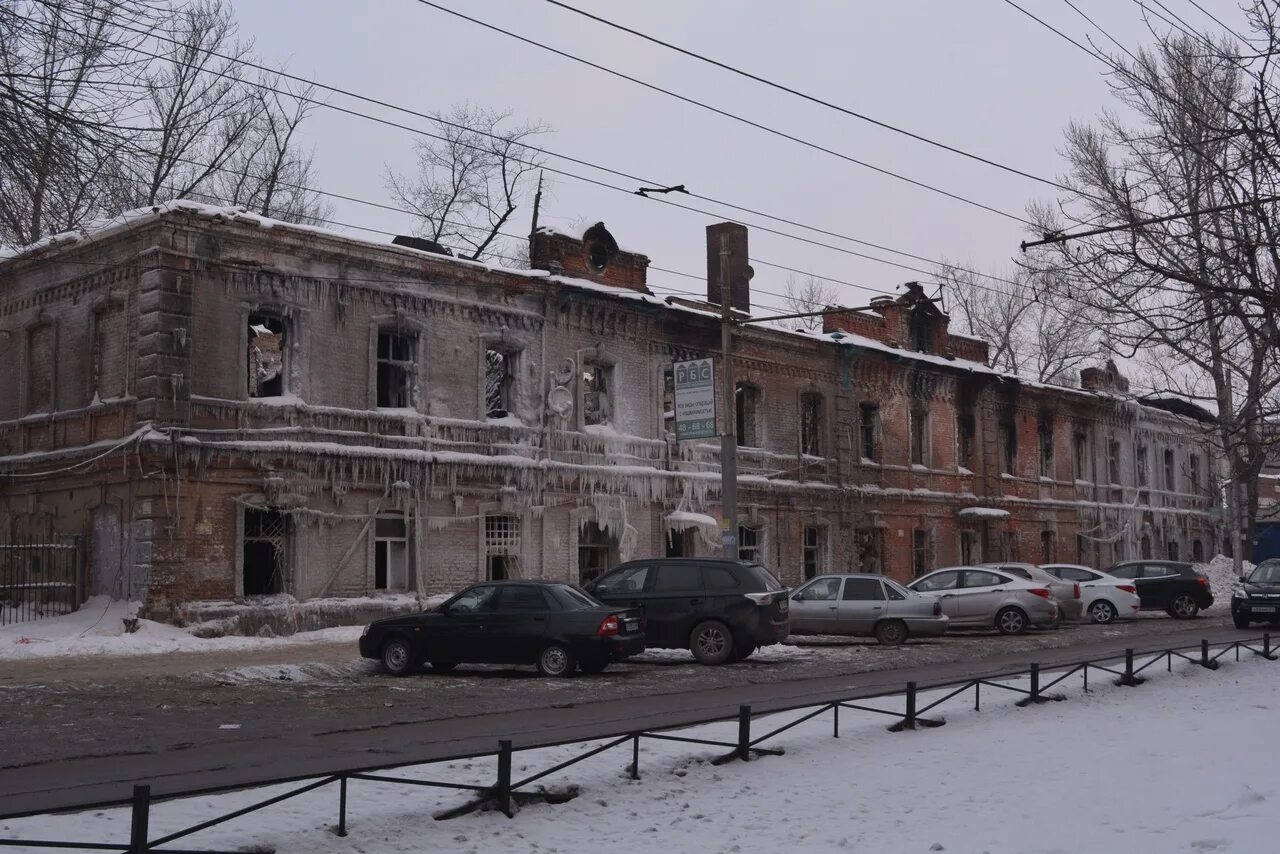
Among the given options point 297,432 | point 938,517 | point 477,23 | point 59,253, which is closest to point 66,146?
point 477,23

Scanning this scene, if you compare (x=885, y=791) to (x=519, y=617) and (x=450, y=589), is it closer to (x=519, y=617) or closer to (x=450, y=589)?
(x=519, y=617)

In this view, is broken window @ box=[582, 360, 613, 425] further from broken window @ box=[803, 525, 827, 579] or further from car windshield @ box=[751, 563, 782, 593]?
car windshield @ box=[751, 563, 782, 593]

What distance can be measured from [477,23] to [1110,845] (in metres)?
12.7

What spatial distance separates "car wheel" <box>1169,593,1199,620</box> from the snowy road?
11039 millimetres

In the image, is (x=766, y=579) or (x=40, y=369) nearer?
(x=766, y=579)

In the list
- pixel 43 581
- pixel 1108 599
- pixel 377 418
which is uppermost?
pixel 377 418

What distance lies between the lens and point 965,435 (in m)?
42.3

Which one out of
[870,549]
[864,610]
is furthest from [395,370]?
[870,549]

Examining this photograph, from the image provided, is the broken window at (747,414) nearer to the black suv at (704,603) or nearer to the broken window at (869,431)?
the broken window at (869,431)

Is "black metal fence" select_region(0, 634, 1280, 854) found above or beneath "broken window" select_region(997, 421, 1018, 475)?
beneath

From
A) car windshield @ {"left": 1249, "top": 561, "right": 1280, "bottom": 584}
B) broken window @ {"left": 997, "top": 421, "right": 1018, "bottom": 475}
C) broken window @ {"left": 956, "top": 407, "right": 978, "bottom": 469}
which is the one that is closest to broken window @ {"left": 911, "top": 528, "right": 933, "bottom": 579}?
broken window @ {"left": 956, "top": 407, "right": 978, "bottom": 469}

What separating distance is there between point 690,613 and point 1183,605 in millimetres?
18319

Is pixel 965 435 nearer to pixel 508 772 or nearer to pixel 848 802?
pixel 848 802

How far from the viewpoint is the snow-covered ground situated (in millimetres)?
8398
